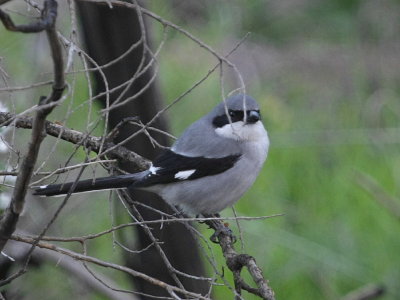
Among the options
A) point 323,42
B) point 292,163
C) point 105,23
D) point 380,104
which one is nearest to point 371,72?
point 323,42

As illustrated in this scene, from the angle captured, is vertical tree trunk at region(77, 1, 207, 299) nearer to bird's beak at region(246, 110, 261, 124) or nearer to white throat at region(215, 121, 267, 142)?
white throat at region(215, 121, 267, 142)

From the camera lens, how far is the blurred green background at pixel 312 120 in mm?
4676

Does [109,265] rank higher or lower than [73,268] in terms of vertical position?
higher

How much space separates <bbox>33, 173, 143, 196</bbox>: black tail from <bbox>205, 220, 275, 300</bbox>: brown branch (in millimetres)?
367

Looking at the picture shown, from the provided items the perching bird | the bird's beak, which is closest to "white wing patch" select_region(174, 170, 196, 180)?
the perching bird

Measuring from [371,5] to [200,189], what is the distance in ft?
15.5

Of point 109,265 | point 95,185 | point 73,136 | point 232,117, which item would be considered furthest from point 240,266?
point 232,117

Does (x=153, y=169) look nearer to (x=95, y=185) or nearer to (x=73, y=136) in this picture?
(x=95, y=185)

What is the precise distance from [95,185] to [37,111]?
135 centimetres

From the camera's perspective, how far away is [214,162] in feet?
11.6

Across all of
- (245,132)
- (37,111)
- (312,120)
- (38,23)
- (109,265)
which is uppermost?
(38,23)

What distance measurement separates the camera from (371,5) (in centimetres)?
765

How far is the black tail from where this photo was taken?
2.77m

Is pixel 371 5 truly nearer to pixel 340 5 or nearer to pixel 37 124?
pixel 340 5
